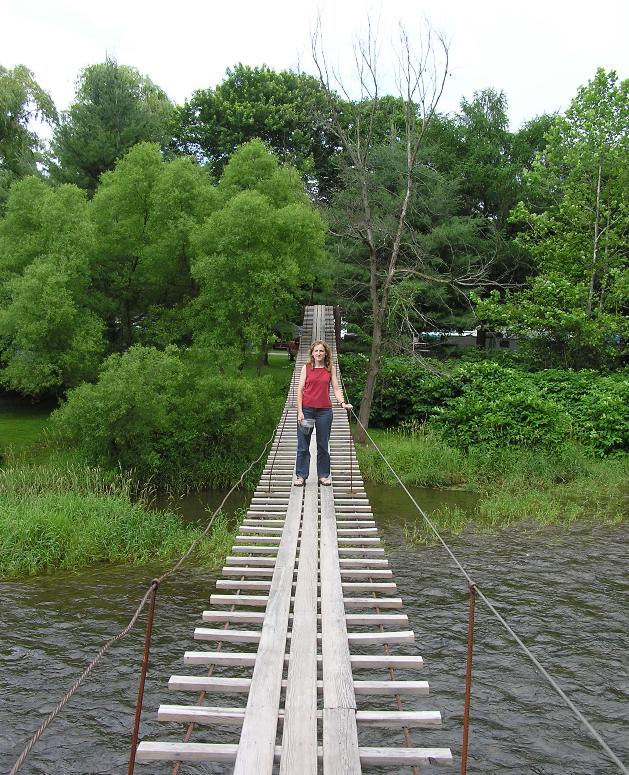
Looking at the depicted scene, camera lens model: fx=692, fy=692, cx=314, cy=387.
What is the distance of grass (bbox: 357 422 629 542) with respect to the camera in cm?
1113

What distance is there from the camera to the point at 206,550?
9.42 m

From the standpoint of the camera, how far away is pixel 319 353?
7184 millimetres

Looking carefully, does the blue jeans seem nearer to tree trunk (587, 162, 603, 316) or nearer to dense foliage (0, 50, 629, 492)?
dense foliage (0, 50, 629, 492)

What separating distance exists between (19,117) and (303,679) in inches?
848

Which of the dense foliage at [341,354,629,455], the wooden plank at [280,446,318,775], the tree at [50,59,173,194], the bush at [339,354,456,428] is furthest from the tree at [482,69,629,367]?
the wooden plank at [280,446,318,775]

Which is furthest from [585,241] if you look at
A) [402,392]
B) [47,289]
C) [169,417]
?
[47,289]

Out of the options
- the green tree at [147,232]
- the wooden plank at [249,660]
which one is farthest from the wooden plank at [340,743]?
the green tree at [147,232]

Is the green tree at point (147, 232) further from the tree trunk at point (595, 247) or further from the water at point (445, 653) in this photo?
the tree trunk at point (595, 247)

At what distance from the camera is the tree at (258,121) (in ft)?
82.9

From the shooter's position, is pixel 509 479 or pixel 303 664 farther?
pixel 509 479

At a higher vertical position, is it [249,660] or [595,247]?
[595,247]

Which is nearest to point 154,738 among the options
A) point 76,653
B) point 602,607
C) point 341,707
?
point 76,653

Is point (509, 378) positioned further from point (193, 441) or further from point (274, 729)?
point (274, 729)

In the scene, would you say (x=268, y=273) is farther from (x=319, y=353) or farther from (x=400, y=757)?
(x=400, y=757)
